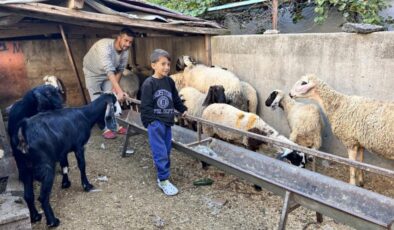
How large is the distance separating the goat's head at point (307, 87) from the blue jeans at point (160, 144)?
187cm

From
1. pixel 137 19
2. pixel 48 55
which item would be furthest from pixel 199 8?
pixel 48 55

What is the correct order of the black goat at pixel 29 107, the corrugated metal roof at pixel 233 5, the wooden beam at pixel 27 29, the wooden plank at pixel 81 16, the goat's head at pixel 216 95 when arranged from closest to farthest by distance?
the black goat at pixel 29 107, the wooden plank at pixel 81 16, the goat's head at pixel 216 95, the corrugated metal roof at pixel 233 5, the wooden beam at pixel 27 29

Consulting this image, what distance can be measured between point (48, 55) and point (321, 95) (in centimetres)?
717

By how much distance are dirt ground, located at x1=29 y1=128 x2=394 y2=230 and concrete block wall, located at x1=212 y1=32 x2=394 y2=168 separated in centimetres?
116

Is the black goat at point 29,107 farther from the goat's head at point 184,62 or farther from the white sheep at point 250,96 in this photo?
the goat's head at point 184,62

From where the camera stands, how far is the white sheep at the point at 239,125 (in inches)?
187

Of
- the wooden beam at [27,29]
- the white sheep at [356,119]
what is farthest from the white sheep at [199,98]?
the wooden beam at [27,29]

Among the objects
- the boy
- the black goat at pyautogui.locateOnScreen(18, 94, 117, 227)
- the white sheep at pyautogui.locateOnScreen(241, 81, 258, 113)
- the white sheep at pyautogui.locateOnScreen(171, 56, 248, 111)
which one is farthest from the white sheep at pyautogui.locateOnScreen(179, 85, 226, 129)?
the black goat at pyautogui.locateOnScreen(18, 94, 117, 227)

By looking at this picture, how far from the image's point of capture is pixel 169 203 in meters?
3.91

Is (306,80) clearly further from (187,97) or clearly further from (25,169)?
(25,169)

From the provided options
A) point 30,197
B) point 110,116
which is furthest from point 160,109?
point 30,197

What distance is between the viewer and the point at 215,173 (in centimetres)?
472

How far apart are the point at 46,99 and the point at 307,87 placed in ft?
10.6

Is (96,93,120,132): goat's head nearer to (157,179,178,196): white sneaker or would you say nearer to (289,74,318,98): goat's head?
(157,179,178,196): white sneaker
